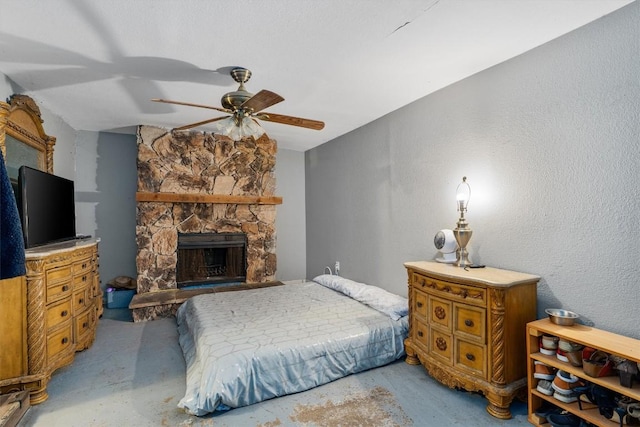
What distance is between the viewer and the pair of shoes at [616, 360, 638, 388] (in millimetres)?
1424

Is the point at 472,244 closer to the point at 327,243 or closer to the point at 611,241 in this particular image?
the point at 611,241

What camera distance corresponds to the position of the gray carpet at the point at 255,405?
186 cm

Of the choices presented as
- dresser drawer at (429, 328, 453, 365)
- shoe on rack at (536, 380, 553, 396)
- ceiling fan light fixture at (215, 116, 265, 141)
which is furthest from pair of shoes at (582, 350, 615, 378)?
ceiling fan light fixture at (215, 116, 265, 141)

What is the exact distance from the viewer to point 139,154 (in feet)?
13.0

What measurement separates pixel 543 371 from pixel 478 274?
634 mm

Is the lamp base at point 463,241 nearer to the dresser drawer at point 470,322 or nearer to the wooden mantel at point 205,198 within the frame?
Answer: the dresser drawer at point 470,322

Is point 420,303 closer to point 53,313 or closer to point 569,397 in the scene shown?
point 569,397

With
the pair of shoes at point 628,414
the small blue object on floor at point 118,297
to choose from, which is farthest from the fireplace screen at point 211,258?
the pair of shoes at point 628,414

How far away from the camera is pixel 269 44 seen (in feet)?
6.59

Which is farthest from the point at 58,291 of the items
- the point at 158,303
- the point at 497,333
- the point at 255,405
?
the point at 497,333

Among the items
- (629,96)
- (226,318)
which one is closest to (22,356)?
(226,318)

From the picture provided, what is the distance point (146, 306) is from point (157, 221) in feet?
3.68

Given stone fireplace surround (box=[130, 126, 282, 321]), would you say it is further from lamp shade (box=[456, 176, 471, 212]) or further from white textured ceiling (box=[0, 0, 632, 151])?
lamp shade (box=[456, 176, 471, 212])

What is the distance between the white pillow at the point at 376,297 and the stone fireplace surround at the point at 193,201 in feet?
5.01
